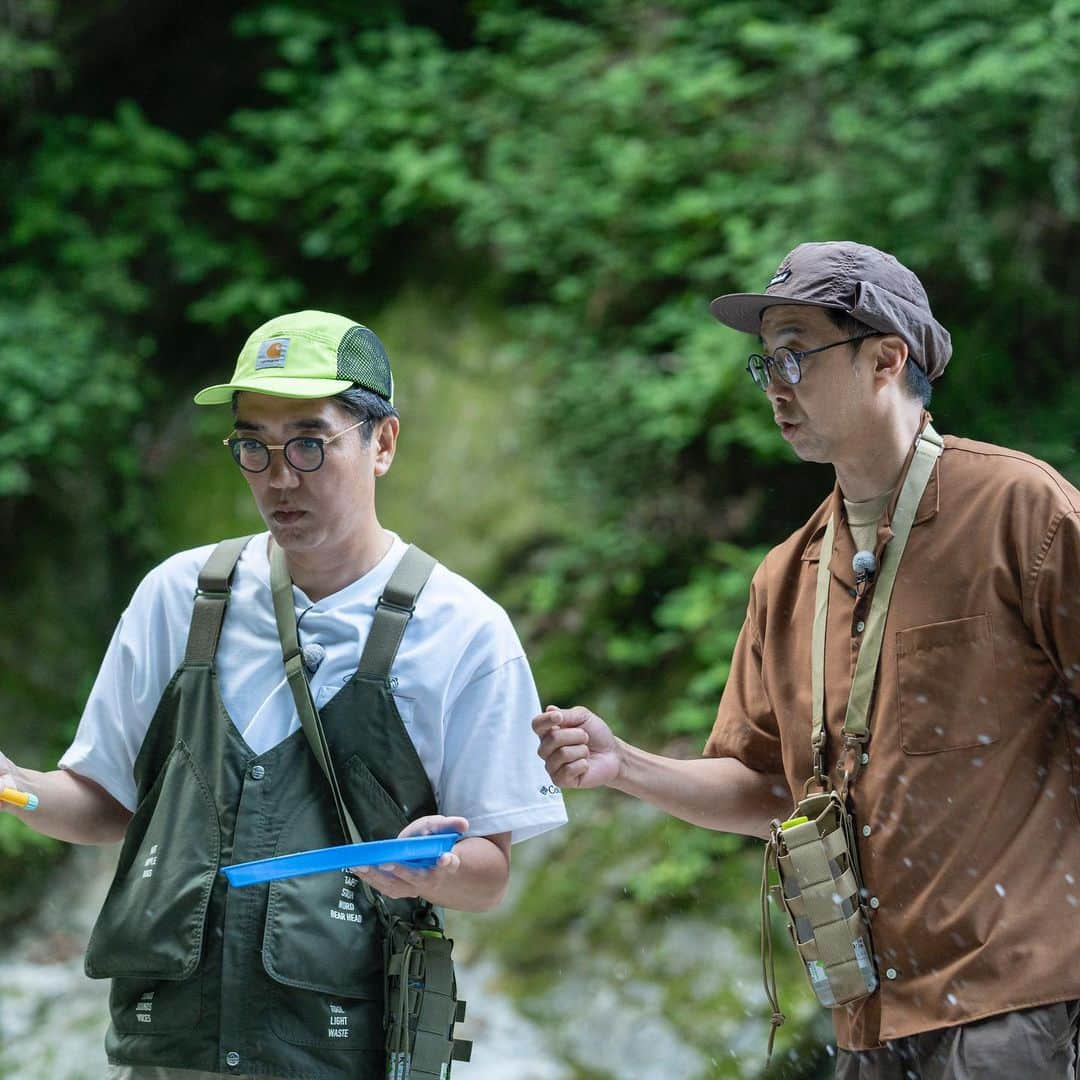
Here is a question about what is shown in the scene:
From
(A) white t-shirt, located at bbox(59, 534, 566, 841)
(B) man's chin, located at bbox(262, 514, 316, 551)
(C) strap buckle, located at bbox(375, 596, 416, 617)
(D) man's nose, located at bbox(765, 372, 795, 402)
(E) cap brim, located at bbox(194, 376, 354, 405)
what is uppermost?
(E) cap brim, located at bbox(194, 376, 354, 405)

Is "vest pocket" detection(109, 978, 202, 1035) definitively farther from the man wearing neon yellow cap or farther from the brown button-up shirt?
the brown button-up shirt

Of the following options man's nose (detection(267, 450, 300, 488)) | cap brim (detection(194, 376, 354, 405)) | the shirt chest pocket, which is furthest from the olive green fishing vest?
the shirt chest pocket

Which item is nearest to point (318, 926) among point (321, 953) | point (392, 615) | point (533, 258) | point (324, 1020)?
point (321, 953)

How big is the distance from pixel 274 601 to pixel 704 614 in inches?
152

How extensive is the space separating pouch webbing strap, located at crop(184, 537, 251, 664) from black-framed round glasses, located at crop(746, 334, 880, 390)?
1.00m

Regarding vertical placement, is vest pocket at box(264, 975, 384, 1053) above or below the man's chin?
below

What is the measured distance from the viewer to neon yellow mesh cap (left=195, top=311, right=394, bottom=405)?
2.54 meters

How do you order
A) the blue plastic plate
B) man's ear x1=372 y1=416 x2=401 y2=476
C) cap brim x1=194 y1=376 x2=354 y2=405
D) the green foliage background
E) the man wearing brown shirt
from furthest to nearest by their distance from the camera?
the green foliage background < man's ear x1=372 y1=416 x2=401 y2=476 < cap brim x1=194 y1=376 x2=354 y2=405 < the man wearing brown shirt < the blue plastic plate

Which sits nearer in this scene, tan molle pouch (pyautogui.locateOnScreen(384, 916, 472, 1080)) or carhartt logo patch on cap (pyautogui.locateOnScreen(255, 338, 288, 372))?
tan molle pouch (pyautogui.locateOnScreen(384, 916, 472, 1080))

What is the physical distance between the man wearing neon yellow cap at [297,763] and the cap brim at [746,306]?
2.15 ft

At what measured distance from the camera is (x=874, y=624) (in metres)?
2.49

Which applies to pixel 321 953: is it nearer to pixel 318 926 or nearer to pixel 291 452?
pixel 318 926

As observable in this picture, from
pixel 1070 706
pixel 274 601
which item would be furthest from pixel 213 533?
pixel 1070 706

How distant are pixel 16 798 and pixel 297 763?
0.47 metres
